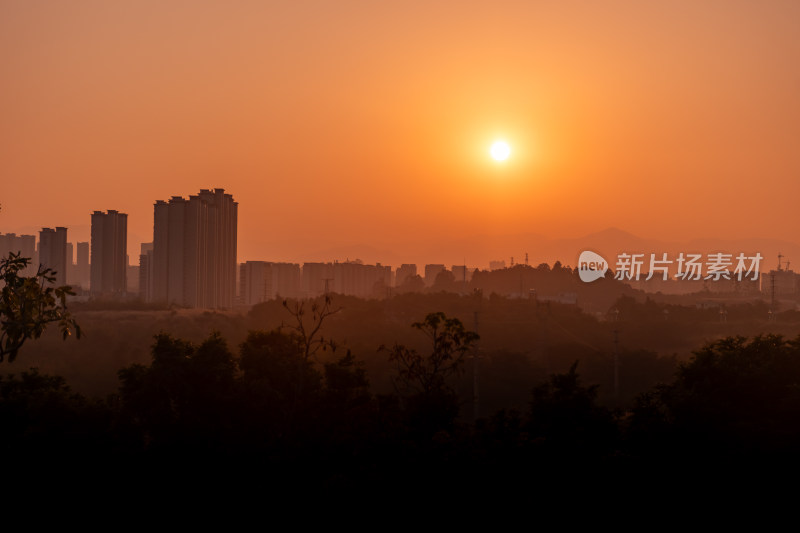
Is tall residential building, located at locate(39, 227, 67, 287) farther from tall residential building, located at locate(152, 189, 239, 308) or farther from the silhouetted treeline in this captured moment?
the silhouetted treeline

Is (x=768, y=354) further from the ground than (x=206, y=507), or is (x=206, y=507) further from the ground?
(x=768, y=354)

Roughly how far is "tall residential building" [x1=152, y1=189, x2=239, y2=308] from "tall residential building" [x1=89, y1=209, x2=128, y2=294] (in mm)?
Result: 10937

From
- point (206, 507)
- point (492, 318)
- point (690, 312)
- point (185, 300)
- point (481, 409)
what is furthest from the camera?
point (185, 300)

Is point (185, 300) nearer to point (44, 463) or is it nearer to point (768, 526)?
point (44, 463)

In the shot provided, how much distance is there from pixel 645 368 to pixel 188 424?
35297mm

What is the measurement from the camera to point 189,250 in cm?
8650

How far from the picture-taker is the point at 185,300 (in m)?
87.6

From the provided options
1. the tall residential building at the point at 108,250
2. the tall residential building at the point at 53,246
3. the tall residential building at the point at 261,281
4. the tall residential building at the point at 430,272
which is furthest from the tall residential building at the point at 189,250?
the tall residential building at the point at 430,272

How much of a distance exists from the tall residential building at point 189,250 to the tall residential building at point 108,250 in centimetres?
1094

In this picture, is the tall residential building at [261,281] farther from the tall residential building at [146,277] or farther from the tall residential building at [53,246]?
the tall residential building at [53,246]

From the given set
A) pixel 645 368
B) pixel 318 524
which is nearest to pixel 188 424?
pixel 318 524

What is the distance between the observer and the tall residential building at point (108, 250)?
319 feet

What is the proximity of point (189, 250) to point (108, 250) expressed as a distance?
16732mm

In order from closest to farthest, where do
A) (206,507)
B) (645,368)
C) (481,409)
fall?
1. (206,507)
2. (481,409)
3. (645,368)
